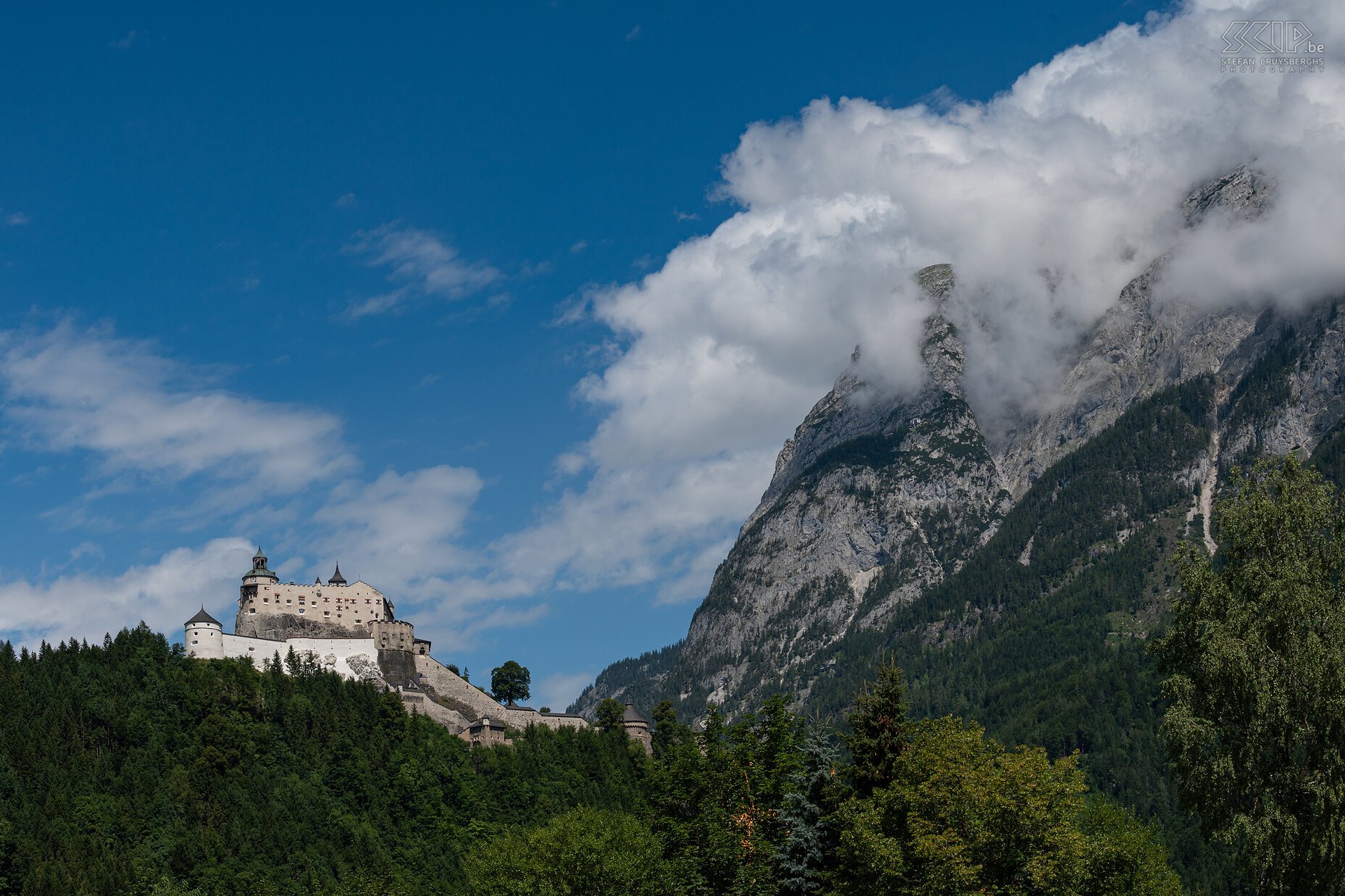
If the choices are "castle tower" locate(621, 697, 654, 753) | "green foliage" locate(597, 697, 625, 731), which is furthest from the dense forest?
"castle tower" locate(621, 697, 654, 753)

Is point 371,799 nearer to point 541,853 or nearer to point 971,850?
point 541,853

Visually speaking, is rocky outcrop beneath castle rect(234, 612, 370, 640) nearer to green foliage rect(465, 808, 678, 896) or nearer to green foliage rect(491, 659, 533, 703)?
green foliage rect(491, 659, 533, 703)

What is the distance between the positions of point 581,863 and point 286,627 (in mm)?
99582

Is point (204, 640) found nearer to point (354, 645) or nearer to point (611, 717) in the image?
point (354, 645)

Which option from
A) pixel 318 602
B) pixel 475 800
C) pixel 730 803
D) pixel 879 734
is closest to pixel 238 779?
pixel 475 800

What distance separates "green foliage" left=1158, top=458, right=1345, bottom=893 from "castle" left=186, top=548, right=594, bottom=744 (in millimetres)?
118732

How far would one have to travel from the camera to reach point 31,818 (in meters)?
123

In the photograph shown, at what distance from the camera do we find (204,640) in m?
161

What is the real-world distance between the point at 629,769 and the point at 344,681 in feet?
108

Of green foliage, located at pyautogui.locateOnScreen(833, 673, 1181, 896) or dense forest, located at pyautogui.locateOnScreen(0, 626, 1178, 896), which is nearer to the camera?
green foliage, located at pyautogui.locateOnScreen(833, 673, 1181, 896)

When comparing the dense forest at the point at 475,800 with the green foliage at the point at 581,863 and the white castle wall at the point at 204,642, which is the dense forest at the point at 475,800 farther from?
the white castle wall at the point at 204,642

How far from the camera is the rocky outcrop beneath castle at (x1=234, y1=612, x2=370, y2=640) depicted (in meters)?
171

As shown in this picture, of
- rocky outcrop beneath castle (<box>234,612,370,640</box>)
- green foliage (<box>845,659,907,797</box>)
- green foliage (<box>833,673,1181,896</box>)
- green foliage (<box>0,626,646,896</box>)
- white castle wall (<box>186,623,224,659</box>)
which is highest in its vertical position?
rocky outcrop beneath castle (<box>234,612,370,640</box>)

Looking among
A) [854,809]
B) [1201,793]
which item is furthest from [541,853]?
[1201,793]
